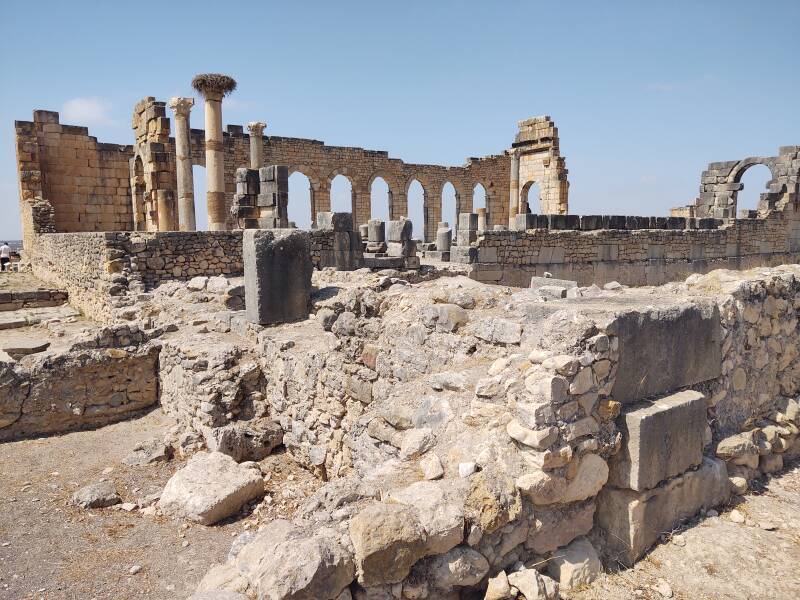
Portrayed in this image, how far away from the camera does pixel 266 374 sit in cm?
688

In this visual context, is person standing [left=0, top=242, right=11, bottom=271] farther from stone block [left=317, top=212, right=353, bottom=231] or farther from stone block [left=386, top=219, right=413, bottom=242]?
stone block [left=386, top=219, right=413, bottom=242]

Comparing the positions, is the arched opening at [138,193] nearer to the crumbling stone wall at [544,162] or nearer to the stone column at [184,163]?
the stone column at [184,163]

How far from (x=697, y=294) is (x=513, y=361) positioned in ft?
6.50

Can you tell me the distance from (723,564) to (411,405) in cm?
212

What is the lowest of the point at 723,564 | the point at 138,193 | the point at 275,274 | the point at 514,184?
the point at 723,564

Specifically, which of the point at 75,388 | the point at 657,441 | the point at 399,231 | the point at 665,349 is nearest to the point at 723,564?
the point at 657,441

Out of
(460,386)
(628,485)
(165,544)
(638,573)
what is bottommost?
(165,544)

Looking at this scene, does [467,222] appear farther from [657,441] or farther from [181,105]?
[657,441]

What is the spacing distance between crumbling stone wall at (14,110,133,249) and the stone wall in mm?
12613

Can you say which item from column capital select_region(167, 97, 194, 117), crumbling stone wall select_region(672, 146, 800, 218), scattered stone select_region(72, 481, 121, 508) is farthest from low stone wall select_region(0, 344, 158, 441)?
crumbling stone wall select_region(672, 146, 800, 218)

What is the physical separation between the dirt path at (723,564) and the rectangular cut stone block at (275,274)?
5590 mm

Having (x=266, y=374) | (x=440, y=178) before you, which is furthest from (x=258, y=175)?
(x=440, y=178)

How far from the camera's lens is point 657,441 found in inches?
133

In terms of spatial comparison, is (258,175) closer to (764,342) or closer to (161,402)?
(161,402)
